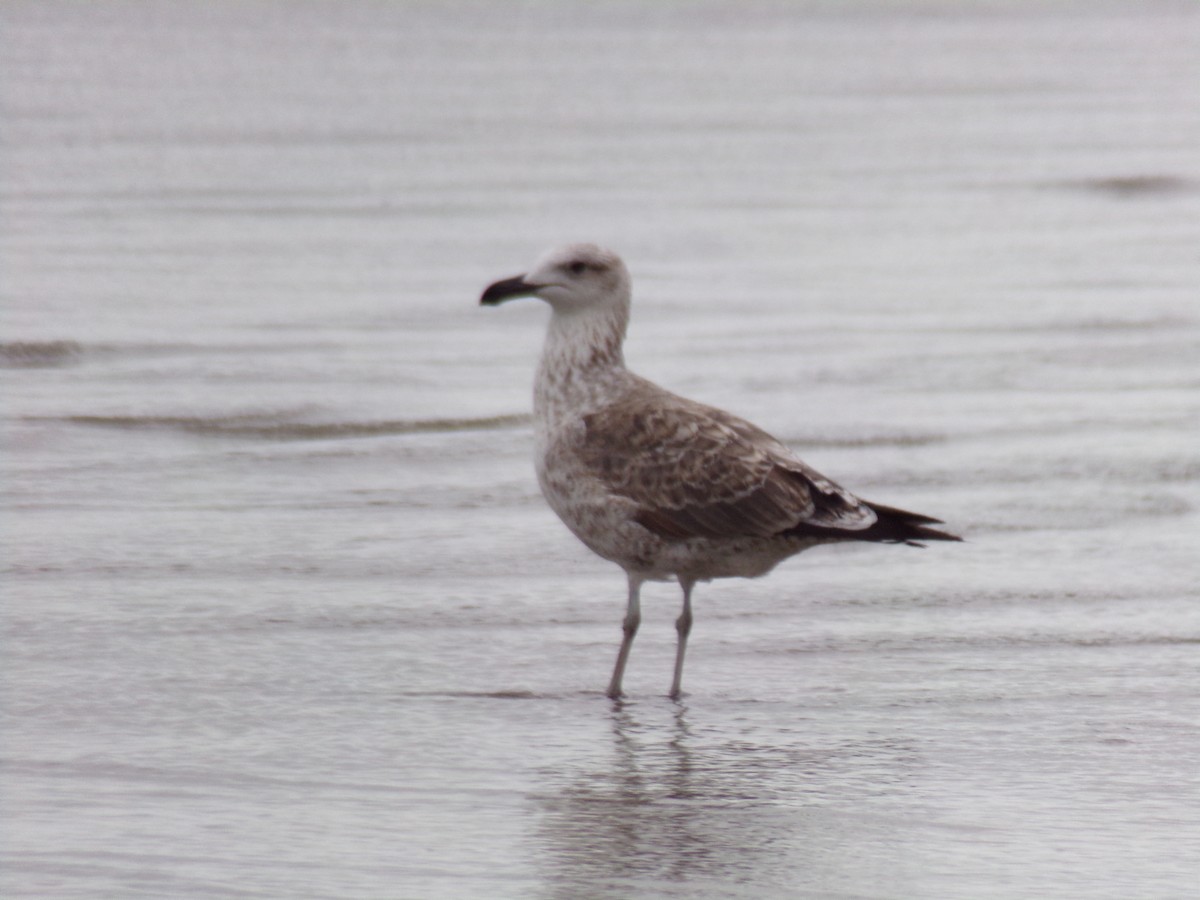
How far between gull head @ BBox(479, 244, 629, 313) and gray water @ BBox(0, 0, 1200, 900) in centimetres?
100

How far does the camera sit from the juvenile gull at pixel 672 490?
6.52m

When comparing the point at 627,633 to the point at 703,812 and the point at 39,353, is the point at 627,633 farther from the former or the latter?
the point at 39,353

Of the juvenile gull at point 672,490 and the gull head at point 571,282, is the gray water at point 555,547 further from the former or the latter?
the gull head at point 571,282

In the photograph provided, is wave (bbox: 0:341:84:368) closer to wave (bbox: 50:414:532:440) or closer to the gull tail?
wave (bbox: 50:414:532:440)

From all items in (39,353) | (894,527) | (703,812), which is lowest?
(39,353)

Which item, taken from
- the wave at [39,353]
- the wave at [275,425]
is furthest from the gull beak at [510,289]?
the wave at [39,353]

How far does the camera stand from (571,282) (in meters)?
7.13

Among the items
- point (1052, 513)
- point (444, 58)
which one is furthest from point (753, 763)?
point (444, 58)

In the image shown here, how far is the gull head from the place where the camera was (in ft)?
23.3

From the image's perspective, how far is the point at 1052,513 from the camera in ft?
29.2

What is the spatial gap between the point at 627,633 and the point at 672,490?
0.43 meters

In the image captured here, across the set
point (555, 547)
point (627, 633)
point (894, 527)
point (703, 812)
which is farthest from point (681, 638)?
point (555, 547)

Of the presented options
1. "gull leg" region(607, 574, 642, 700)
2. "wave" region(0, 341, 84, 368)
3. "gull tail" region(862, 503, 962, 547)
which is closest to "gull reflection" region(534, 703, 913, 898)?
"gull leg" region(607, 574, 642, 700)

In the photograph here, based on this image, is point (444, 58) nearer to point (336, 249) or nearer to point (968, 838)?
point (336, 249)
